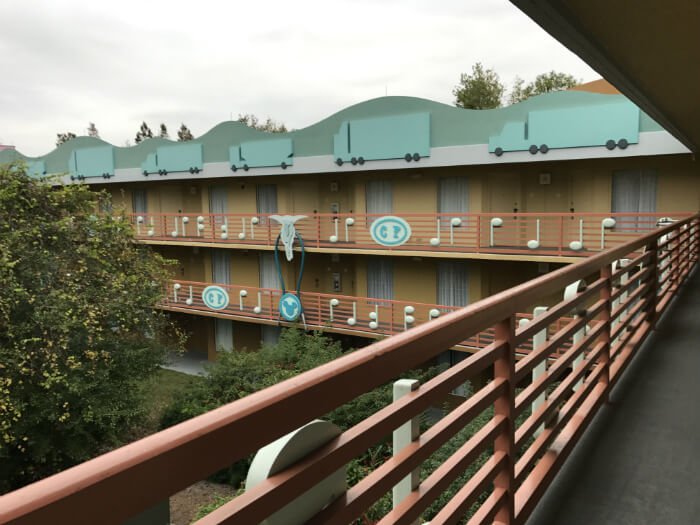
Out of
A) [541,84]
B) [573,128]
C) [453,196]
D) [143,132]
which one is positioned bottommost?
[453,196]

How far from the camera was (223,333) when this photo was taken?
2147cm

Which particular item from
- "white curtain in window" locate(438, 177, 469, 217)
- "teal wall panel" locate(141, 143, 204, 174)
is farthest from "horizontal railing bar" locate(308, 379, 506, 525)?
"teal wall panel" locate(141, 143, 204, 174)

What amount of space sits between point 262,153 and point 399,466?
1767 centimetres

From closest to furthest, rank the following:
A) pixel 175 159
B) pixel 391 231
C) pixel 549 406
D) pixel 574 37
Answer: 1. pixel 549 406
2. pixel 574 37
3. pixel 391 231
4. pixel 175 159

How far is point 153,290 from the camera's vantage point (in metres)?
13.6

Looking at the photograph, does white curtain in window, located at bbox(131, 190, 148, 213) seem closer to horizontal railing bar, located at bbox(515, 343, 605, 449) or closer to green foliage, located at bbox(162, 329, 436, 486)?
green foliage, located at bbox(162, 329, 436, 486)

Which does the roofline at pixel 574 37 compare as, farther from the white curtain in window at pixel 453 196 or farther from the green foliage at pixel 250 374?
the white curtain in window at pixel 453 196

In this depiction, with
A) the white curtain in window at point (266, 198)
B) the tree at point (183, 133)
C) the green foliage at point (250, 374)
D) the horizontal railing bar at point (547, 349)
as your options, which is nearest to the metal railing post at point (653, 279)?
the horizontal railing bar at point (547, 349)

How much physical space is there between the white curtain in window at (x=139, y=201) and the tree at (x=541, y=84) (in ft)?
87.9

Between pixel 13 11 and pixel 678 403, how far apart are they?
2411 inches

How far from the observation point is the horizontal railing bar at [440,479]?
157 centimetres

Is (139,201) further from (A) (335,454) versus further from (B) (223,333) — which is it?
(A) (335,454)

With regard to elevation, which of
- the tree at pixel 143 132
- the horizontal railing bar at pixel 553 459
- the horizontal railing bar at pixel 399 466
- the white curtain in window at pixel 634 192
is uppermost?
the tree at pixel 143 132

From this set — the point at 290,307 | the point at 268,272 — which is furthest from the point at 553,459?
the point at 268,272
